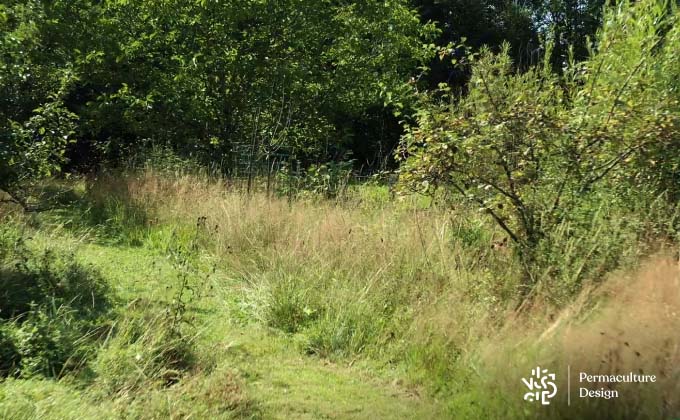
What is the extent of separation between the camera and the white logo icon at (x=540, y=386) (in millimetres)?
3285

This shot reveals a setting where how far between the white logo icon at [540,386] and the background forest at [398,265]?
0.05m

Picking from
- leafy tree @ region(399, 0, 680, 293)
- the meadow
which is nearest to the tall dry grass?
the meadow

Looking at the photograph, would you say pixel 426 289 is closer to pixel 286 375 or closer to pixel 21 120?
pixel 286 375

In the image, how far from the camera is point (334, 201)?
8.61 m

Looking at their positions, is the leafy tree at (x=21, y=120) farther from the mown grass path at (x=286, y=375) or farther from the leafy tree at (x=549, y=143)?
the leafy tree at (x=549, y=143)

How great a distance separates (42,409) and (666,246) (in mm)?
4252

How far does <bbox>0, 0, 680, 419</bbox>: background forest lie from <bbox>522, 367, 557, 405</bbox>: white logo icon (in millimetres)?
54

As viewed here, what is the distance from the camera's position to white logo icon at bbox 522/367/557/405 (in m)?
3.29

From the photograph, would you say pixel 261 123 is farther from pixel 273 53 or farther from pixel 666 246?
pixel 666 246

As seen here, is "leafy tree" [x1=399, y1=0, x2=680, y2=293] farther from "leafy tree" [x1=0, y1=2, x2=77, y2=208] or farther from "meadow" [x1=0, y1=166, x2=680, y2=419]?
"leafy tree" [x1=0, y1=2, x2=77, y2=208]

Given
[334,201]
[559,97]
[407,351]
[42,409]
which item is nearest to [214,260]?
[334,201]

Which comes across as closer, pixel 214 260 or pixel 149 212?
pixel 214 260

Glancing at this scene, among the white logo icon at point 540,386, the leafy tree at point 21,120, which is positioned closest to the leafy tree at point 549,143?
the white logo icon at point 540,386

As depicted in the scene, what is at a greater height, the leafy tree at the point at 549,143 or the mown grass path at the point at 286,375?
the leafy tree at the point at 549,143
